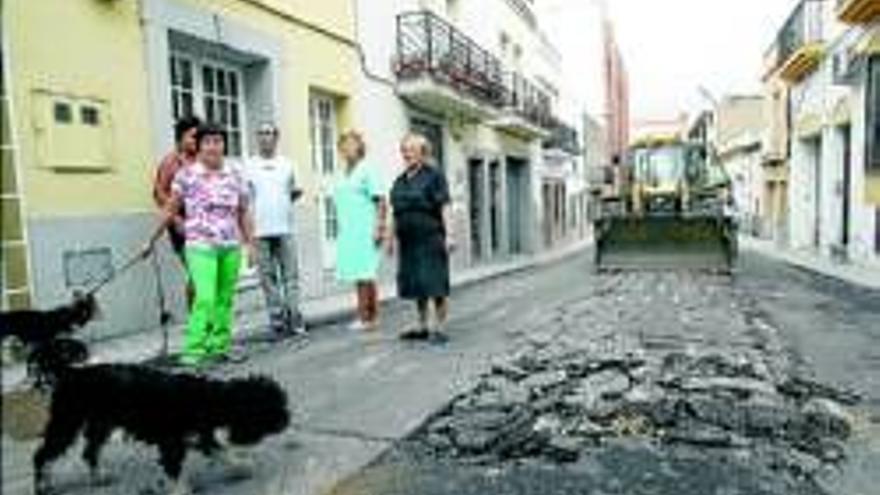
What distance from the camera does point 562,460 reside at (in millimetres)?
4609

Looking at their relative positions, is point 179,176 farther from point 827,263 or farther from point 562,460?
point 827,263

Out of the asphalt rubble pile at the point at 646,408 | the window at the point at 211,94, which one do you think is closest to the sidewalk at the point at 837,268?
the asphalt rubble pile at the point at 646,408

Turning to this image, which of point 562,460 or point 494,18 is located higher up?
point 494,18

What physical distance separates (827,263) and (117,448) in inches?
767

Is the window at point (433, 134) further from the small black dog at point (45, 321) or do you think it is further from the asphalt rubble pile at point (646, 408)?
the small black dog at point (45, 321)

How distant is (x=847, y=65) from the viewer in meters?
22.0

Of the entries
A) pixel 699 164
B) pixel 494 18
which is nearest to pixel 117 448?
pixel 699 164

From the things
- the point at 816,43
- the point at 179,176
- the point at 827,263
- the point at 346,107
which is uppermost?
the point at 816,43

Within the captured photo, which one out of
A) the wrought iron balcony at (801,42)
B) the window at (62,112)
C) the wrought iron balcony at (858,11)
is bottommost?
the window at (62,112)

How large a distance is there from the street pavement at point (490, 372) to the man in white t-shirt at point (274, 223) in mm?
451

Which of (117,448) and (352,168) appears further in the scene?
(352,168)

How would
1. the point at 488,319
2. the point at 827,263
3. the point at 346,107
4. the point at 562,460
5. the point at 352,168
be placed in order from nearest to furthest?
the point at 562,460, the point at 352,168, the point at 488,319, the point at 346,107, the point at 827,263

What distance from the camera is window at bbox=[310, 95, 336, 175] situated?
47.6 feet

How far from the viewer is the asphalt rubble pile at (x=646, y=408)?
4855mm
